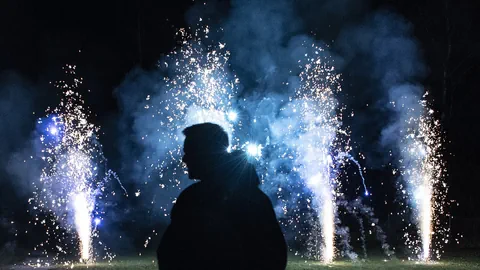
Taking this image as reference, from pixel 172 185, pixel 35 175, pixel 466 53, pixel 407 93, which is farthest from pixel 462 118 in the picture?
pixel 35 175

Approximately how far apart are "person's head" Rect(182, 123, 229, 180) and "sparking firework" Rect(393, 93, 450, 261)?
58.8 ft

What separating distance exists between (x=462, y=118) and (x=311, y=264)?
14.6 m

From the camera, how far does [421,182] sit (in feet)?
70.3

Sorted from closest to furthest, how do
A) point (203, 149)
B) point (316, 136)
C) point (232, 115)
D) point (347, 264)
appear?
point (203, 149), point (347, 264), point (316, 136), point (232, 115)

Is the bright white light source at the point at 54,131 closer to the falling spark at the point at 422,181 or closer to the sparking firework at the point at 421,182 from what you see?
the sparking firework at the point at 421,182

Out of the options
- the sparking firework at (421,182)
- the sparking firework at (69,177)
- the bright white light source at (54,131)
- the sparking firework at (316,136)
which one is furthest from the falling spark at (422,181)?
the bright white light source at (54,131)

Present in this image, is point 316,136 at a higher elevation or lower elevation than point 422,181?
higher

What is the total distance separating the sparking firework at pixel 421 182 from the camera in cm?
2042

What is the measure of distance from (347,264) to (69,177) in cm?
1227

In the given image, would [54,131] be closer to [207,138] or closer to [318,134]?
[318,134]

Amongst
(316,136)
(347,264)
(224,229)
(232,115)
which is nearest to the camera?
(224,229)

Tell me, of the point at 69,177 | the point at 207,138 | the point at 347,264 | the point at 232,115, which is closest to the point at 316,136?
the point at 232,115

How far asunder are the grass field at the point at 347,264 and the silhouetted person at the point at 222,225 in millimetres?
11122

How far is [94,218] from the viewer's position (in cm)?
2195
